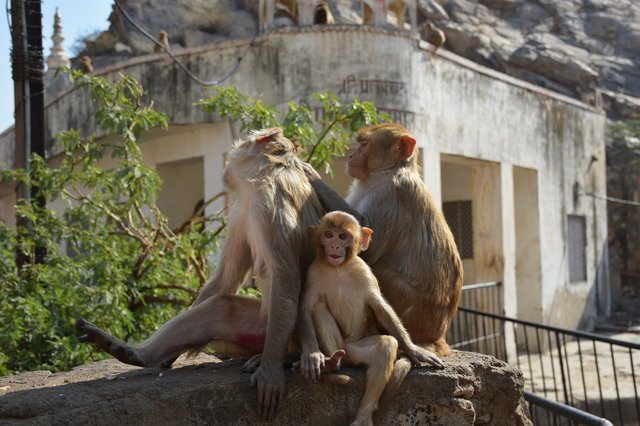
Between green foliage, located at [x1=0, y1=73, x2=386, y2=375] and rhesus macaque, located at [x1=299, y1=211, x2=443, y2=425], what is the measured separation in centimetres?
275

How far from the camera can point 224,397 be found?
122 inches

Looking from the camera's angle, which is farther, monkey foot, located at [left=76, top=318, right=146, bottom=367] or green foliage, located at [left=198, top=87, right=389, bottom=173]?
green foliage, located at [left=198, top=87, right=389, bottom=173]

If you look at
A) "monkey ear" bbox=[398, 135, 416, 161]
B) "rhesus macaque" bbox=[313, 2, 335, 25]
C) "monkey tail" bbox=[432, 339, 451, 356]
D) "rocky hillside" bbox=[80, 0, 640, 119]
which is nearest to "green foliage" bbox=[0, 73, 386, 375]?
"monkey ear" bbox=[398, 135, 416, 161]

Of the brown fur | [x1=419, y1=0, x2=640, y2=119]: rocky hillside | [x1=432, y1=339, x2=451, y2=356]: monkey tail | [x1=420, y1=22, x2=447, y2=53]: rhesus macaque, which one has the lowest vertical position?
[x1=432, y1=339, x2=451, y2=356]: monkey tail

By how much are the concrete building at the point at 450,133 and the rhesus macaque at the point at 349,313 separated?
5938mm

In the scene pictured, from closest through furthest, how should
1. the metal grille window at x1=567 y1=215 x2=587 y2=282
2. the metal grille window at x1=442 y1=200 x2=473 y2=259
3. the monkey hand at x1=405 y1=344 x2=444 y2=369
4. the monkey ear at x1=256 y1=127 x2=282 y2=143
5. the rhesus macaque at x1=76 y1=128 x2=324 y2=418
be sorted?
1. the rhesus macaque at x1=76 y1=128 x2=324 y2=418
2. the monkey hand at x1=405 y1=344 x2=444 y2=369
3. the monkey ear at x1=256 y1=127 x2=282 y2=143
4. the metal grille window at x1=442 y1=200 x2=473 y2=259
5. the metal grille window at x1=567 y1=215 x2=587 y2=282

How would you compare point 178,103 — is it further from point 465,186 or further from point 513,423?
point 513,423

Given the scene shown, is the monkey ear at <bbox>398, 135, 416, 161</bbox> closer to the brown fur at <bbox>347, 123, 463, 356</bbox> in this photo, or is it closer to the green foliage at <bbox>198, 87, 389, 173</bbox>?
the brown fur at <bbox>347, 123, 463, 356</bbox>

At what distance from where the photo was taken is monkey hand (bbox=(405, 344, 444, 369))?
323 centimetres

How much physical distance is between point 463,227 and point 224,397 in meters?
11.2

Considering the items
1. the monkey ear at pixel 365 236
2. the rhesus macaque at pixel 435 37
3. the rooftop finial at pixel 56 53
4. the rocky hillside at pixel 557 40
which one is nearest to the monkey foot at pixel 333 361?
the monkey ear at pixel 365 236

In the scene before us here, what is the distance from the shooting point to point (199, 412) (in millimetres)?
3057

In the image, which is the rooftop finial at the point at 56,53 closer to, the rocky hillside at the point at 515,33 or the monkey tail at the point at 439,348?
the rocky hillside at the point at 515,33

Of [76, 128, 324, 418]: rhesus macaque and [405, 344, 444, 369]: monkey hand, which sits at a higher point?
[76, 128, 324, 418]: rhesus macaque
